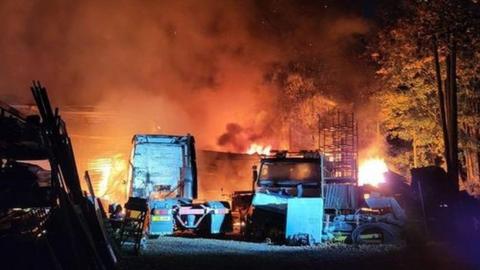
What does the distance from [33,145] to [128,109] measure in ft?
47.8

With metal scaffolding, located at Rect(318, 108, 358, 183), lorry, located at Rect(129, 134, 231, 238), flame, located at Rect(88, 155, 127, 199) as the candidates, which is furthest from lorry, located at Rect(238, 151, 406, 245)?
flame, located at Rect(88, 155, 127, 199)

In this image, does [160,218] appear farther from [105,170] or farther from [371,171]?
[371,171]

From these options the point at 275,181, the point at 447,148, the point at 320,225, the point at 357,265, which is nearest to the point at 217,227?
the point at 275,181

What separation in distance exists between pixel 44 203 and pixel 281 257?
4397 millimetres

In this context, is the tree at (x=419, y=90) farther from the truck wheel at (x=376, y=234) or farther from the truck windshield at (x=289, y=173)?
the truck wheel at (x=376, y=234)

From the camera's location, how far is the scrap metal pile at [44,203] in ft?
22.3

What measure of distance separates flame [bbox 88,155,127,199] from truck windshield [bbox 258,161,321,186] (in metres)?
7.78

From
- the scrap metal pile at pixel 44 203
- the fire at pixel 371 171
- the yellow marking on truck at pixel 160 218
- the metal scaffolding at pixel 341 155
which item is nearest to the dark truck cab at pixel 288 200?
the metal scaffolding at pixel 341 155

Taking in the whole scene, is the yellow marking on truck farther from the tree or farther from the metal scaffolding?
the tree

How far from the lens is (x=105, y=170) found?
2098 centimetres

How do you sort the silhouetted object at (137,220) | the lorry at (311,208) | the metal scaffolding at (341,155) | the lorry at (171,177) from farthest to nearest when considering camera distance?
the metal scaffolding at (341,155)
the lorry at (171,177)
the lorry at (311,208)
the silhouetted object at (137,220)

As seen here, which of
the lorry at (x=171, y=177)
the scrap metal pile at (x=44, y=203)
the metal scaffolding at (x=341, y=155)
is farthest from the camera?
the metal scaffolding at (x=341, y=155)

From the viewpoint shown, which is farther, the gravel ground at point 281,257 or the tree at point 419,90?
the tree at point 419,90

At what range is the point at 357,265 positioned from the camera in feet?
30.0
